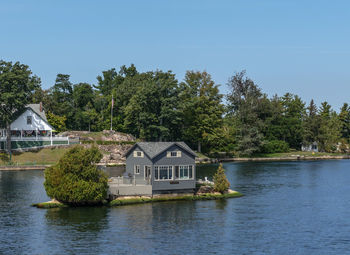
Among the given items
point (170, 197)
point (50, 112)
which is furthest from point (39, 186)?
point (50, 112)

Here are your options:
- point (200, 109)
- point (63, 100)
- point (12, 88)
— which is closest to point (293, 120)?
point (200, 109)

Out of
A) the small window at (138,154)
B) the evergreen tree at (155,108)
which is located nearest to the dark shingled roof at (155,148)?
the small window at (138,154)

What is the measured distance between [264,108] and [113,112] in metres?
51.1

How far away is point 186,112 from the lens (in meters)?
154

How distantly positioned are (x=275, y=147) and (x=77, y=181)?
405ft

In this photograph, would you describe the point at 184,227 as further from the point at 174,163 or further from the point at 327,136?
the point at 327,136

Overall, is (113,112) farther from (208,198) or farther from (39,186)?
(208,198)

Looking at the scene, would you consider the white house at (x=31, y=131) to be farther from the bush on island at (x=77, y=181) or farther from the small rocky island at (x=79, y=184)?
the bush on island at (x=77, y=181)

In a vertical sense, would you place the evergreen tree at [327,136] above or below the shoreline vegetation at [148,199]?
above

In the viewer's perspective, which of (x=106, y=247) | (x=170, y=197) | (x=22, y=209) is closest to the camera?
(x=106, y=247)

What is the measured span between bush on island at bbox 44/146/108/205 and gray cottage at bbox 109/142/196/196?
13.4 feet

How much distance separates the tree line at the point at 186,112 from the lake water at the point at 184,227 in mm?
71659

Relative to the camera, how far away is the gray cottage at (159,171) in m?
65.1

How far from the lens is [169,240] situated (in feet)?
156
